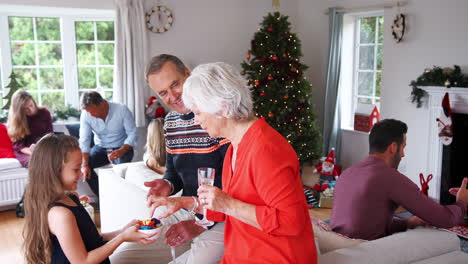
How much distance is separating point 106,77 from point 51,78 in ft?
2.32

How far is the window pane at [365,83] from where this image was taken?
597 cm

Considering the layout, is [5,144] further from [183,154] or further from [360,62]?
[360,62]

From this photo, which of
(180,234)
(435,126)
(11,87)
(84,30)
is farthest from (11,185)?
(435,126)

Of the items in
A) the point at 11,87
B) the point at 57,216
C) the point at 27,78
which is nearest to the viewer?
the point at 57,216

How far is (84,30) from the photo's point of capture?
582 cm

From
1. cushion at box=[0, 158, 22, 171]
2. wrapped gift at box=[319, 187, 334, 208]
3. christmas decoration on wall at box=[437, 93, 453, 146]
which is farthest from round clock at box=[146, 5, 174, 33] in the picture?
christmas decoration on wall at box=[437, 93, 453, 146]

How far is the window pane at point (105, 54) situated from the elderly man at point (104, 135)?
3.88 feet

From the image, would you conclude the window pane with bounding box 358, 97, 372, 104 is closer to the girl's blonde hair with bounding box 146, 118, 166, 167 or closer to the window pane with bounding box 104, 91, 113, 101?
the girl's blonde hair with bounding box 146, 118, 166, 167

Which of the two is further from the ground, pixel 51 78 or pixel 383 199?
pixel 51 78

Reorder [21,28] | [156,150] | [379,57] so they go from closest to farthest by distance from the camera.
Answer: [156,150], [21,28], [379,57]

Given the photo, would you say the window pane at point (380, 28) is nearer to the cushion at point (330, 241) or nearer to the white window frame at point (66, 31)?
the white window frame at point (66, 31)

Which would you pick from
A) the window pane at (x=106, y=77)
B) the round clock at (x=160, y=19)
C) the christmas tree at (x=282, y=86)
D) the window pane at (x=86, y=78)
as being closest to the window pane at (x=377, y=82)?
the christmas tree at (x=282, y=86)

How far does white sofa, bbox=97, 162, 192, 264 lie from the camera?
221 cm

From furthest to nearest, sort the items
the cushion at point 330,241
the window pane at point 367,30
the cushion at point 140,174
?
the window pane at point 367,30
the cushion at point 140,174
the cushion at point 330,241
